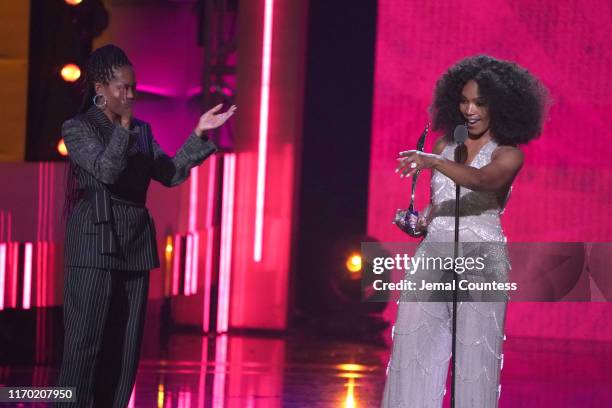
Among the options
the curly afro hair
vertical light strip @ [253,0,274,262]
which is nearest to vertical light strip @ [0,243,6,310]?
vertical light strip @ [253,0,274,262]

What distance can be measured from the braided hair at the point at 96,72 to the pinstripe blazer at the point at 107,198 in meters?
0.05

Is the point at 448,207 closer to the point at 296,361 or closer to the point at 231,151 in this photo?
the point at 296,361

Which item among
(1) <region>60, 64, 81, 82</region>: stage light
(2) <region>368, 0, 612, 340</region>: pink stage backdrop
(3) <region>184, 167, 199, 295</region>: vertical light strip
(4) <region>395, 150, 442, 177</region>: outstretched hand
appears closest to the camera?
(4) <region>395, 150, 442, 177</region>: outstretched hand

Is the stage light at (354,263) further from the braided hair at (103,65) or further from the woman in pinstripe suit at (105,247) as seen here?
the braided hair at (103,65)

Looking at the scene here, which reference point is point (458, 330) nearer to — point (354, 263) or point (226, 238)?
point (226, 238)

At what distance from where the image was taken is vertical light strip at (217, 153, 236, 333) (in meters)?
7.77

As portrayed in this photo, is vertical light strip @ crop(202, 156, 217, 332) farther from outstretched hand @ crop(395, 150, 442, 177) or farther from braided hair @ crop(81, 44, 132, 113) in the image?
outstretched hand @ crop(395, 150, 442, 177)

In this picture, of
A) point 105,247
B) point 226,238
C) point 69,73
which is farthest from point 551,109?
point 105,247

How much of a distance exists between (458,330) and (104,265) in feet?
3.79

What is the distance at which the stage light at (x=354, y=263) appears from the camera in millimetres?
8250

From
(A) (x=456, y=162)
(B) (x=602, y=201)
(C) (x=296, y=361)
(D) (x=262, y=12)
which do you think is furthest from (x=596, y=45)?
(A) (x=456, y=162)

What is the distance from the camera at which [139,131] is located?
12.4 feet

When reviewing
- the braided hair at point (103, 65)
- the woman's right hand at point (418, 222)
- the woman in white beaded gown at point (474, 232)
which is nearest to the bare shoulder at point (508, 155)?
the woman in white beaded gown at point (474, 232)

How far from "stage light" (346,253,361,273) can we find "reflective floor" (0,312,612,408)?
0.62 metres
